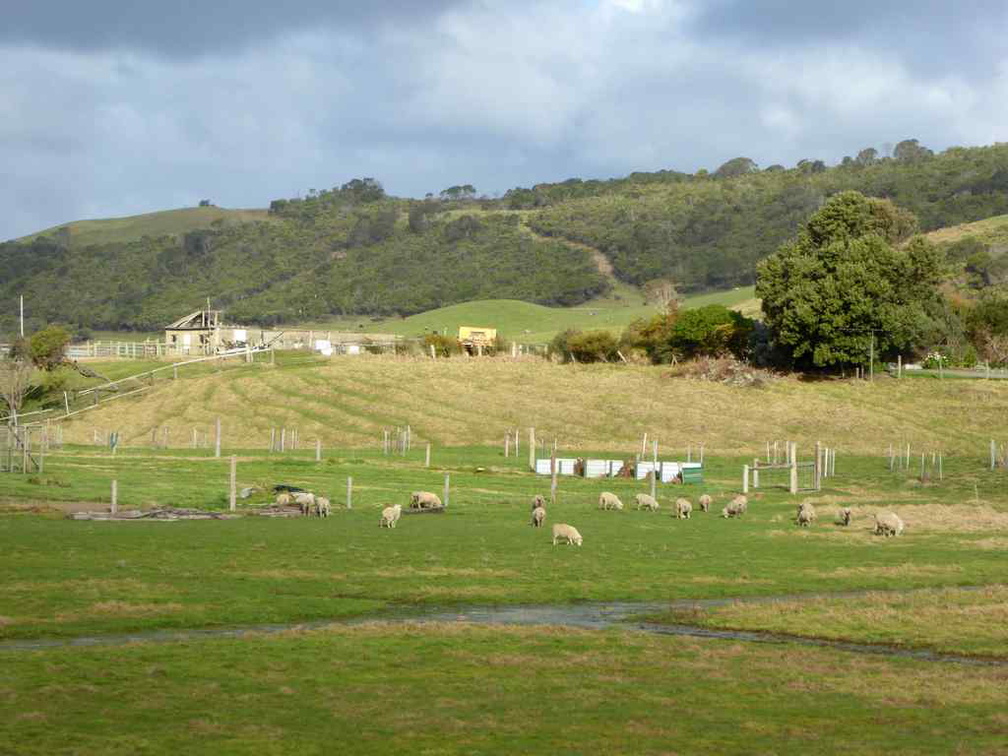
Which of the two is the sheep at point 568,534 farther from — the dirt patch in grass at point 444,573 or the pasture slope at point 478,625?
the dirt patch in grass at point 444,573

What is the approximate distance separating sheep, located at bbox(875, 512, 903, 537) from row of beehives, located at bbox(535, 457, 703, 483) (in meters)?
22.8

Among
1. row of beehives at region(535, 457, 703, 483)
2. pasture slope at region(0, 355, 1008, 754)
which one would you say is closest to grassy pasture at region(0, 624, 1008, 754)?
pasture slope at region(0, 355, 1008, 754)

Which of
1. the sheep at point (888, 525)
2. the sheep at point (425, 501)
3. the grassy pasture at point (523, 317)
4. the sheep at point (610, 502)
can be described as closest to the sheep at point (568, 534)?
the sheep at point (425, 501)

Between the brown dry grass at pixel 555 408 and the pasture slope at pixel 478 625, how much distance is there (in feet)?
69.5

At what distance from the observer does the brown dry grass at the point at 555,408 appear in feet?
290

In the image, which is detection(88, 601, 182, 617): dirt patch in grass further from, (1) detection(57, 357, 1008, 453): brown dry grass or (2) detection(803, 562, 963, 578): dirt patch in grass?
(1) detection(57, 357, 1008, 453): brown dry grass

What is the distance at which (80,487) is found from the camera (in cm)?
5206

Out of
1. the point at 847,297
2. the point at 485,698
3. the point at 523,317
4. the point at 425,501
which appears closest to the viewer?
the point at 485,698

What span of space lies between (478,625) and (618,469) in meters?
45.8

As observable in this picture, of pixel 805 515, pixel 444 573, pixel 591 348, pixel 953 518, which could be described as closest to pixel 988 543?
pixel 805 515

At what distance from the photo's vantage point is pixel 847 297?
3949 inches

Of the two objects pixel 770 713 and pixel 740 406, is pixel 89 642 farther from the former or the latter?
pixel 740 406

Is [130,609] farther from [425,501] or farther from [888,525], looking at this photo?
[888,525]

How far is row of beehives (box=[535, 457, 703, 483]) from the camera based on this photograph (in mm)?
67875
